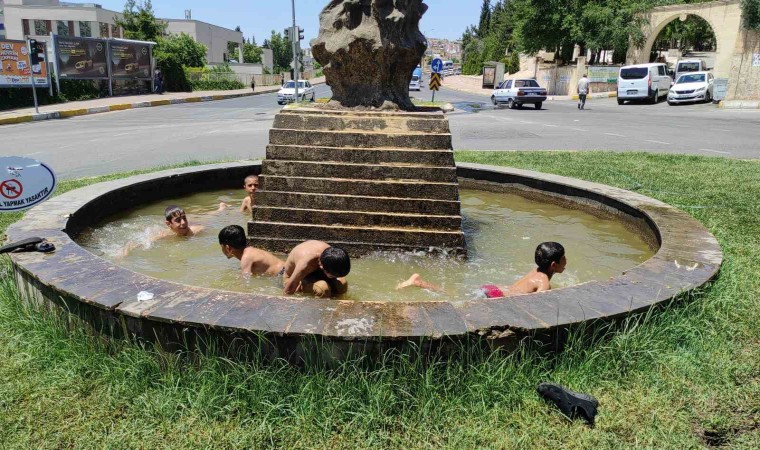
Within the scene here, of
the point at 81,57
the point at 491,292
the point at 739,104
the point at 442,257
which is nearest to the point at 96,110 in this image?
the point at 81,57

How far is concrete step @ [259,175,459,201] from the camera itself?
529 cm

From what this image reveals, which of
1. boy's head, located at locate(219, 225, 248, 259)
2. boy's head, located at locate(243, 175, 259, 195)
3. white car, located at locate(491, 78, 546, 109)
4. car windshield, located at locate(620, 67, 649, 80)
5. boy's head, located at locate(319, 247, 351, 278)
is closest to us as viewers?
boy's head, located at locate(319, 247, 351, 278)

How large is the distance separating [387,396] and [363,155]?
3077mm

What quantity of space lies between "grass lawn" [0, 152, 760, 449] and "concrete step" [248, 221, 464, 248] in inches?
88.2

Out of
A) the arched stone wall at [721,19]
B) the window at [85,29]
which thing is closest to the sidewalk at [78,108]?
the arched stone wall at [721,19]

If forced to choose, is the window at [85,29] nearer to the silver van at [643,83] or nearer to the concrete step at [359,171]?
the silver van at [643,83]

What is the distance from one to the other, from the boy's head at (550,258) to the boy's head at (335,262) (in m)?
1.38

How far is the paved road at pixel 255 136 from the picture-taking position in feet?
39.0

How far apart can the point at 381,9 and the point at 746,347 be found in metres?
4.41

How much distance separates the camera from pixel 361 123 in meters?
5.50

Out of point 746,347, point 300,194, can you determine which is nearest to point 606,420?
point 746,347

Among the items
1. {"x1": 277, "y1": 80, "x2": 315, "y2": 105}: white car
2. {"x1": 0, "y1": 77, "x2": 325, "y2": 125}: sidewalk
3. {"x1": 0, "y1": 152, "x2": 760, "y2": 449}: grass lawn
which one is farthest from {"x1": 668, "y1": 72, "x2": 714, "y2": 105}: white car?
{"x1": 0, "y1": 152, "x2": 760, "y2": 449}: grass lawn

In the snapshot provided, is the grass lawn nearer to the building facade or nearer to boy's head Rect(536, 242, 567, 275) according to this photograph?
boy's head Rect(536, 242, 567, 275)

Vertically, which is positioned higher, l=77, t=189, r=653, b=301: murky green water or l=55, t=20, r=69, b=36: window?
l=55, t=20, r=69, b=36: window
